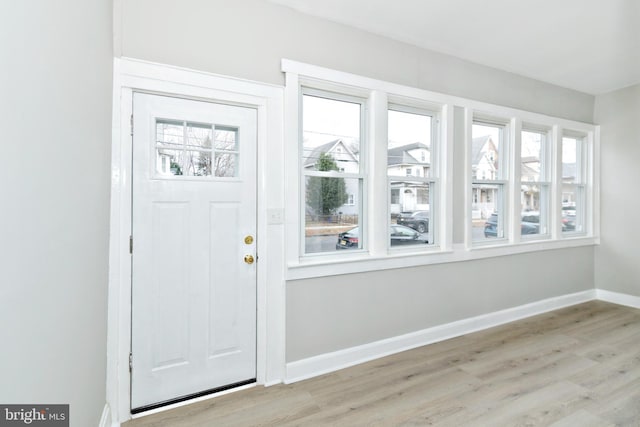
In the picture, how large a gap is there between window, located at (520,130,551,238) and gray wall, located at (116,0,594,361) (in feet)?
1.04

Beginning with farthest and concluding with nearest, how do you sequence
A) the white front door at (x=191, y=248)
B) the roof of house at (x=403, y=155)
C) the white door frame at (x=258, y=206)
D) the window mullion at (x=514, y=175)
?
the window mullion at (x=514, y=175)
the roof of house at (x=403, y=155)
the white front door at (x=191, y=248)
the white door frame at (x=258, y=206)

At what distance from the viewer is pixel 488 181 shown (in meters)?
3.67

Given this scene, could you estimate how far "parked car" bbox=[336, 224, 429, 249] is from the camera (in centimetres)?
288

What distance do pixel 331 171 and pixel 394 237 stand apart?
940 mm

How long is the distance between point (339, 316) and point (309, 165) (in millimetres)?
1291

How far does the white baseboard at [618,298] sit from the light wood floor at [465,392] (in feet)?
5.04

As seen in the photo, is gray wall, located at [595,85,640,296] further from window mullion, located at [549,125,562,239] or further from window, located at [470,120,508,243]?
window, located at [470,120,508,243]

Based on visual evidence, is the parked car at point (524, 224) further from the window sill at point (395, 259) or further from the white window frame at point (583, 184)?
the white window frame at point (583, 184)

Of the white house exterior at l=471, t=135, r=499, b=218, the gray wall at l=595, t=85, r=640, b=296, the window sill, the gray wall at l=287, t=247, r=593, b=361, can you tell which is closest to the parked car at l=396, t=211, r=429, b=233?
the window sill

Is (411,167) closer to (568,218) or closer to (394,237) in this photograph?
(394,237)

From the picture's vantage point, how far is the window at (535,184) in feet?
13.4

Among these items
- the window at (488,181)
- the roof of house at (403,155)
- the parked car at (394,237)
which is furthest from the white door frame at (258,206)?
the window at (488,181)

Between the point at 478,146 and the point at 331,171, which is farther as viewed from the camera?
the point at 478,146

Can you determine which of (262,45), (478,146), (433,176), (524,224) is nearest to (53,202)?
(262,45)
